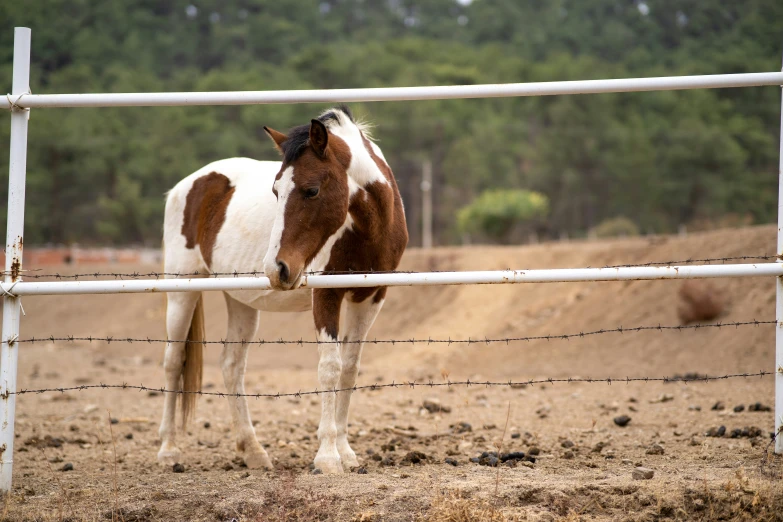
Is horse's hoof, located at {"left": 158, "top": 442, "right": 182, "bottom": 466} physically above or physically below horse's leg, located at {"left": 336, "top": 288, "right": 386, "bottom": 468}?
below

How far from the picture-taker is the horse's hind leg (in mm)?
5328

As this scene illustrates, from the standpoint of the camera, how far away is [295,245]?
3.93 metres

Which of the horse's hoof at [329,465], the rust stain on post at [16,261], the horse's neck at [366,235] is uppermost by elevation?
the horse's neck at [366,235]

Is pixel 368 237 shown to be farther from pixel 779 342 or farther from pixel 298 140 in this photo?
pixel 779 342

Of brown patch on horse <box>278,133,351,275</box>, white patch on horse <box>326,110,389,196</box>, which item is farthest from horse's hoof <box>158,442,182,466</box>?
white patch on horse <box>326,110,389,196</box>

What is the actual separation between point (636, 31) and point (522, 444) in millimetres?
72114

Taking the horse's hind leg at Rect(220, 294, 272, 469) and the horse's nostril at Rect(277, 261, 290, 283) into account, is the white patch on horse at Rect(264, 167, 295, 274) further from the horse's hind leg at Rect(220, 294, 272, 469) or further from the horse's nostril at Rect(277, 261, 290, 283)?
the horse's hind leg at Rect(220, 294, 272, 469)

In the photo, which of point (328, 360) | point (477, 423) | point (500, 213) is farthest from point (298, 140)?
point (500, 213)

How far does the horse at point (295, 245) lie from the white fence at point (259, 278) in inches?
12.3

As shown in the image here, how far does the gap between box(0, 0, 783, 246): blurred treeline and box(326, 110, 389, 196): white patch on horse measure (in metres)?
28.4

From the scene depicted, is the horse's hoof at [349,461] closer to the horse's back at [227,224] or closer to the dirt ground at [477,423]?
the dirt ground at [477,423]

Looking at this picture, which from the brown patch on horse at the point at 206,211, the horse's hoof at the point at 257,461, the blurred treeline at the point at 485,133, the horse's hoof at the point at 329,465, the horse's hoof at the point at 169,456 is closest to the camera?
the horse's hoof at the point at 329,465

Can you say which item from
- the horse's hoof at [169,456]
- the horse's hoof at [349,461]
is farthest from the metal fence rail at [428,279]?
the horse's hoof at [169,456]

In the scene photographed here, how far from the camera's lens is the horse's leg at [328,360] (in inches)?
177
